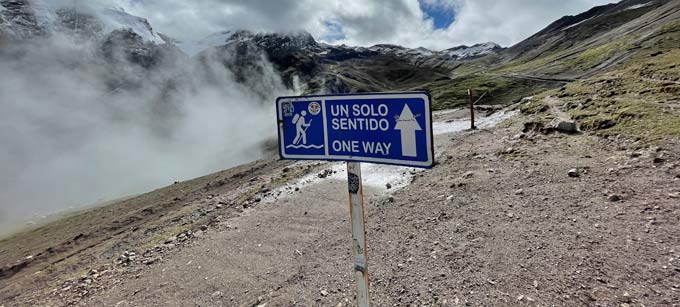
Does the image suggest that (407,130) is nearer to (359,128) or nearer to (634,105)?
(359,128)

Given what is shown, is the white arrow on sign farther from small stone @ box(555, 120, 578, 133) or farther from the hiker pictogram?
small stone @ box(555, 120, 578, 133)

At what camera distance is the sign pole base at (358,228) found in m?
2.50

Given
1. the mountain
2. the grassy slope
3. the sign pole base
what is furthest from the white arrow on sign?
the mountain

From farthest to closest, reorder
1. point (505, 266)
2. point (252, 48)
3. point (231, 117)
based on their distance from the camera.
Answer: point (252, 48) < point (231, 117) < point (505, 266)

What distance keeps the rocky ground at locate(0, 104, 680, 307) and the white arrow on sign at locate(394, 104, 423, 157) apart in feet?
8.93

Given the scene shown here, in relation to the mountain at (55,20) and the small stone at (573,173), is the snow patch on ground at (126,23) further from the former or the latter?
the small stone at (573,173)

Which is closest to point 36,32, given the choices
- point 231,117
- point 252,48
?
point 252,48

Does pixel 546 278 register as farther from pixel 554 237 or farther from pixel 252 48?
pixel 252 48

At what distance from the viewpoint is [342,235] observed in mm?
6773

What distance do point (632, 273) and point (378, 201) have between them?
5.17 metres

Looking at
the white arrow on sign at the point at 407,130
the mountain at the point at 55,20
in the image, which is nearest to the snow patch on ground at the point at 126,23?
the mountain at the point at 55,20

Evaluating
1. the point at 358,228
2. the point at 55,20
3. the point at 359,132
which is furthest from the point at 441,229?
the point at 55,20

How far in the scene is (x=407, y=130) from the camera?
7.20ft

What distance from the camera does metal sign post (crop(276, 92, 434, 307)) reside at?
217 centimetres
